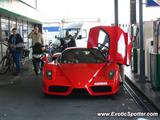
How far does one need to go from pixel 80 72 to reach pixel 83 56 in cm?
128

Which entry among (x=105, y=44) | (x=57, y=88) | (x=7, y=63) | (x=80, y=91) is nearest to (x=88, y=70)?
(x=80, y=91)

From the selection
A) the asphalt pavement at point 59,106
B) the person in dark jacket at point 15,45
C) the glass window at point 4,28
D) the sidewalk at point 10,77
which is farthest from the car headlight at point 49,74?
the glass window at point 4,28

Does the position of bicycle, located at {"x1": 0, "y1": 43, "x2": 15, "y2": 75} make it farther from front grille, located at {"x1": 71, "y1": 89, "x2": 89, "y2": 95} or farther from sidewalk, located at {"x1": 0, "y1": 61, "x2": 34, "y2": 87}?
front grille, located at {"x1": 71, "y1": 89, "x2": 89, "y2": 95}

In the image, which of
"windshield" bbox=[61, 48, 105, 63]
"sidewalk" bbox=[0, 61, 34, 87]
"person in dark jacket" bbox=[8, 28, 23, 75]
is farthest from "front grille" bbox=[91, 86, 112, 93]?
"person in dark jacket" bbox=[8, 28, 23, 75]

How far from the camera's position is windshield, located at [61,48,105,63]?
1224cm

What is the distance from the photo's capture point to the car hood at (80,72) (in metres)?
10.9

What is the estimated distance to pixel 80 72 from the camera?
1125cm

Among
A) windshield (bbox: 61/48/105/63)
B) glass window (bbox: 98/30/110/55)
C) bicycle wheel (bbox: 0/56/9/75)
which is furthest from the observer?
bicycle wheel (bbox: 0/56/9/75)

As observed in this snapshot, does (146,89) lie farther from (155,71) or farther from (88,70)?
(88,70)

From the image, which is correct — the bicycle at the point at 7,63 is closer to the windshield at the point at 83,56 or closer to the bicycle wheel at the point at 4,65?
the bicycle wheel at the point at 4,65

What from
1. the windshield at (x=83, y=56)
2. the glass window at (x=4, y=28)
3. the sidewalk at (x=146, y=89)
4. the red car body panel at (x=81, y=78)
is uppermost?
the glass window at (x=4, y=28)

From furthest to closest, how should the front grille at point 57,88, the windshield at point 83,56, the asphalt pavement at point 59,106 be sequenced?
the windshield at point 83,56, the front grille at point 57,88, the asphalt pavement at point 59,106

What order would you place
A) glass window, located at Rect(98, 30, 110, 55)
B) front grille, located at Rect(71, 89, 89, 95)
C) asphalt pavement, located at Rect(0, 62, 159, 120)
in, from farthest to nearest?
glass window, located at Rect(98, 30, 110, 55) < front grille, located at Rect(71, 89, 89, 95) < asphalt pavement, located at Rect(0, 62, 159, 120)

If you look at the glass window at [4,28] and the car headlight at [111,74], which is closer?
the car headlight at [111,74]
